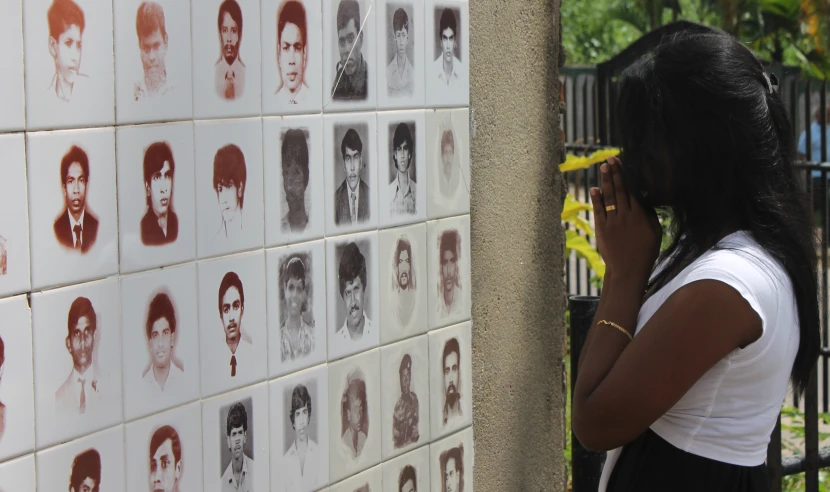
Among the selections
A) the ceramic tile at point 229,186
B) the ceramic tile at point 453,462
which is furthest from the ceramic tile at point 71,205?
the ceramic tile at point 453,462

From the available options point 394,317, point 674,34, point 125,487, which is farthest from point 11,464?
point 674,34

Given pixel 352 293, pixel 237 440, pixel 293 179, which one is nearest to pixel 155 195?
pixel 293 179

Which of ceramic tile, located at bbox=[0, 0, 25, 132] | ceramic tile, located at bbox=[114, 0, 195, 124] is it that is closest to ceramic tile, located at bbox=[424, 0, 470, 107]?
ceramic tile, located at bbox=[114, 0, 195, 124]

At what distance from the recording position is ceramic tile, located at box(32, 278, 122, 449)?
1.71m

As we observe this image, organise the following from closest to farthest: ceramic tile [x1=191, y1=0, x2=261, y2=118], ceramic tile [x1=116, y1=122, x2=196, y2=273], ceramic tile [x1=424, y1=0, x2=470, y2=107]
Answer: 1. ceramic tile [x1=116, y1=122, x2=196, y2=273]
2. ceramic tile [x1=191, y1=0, x2=261, y2=118]
3. ceramic tile [x1=424, y1=0, x2=470, y2=107]

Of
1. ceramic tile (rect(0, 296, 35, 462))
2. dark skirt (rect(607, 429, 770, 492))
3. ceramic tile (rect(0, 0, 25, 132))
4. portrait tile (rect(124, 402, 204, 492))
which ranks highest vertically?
ceramic tile (rect(0, 0, 25, 132))

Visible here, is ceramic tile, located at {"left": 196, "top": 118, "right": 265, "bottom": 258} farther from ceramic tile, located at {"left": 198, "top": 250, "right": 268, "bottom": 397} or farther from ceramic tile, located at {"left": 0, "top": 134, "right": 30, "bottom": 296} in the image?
ceramic tile, located at {"left": 0, "top": 134, "right": 30, "bottom": 296}

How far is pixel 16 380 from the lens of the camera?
1666 mm

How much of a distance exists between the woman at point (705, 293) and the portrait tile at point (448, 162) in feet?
2.25

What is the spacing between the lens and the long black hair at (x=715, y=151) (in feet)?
6.34

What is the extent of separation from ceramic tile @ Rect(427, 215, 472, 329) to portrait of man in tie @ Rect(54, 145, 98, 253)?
1.05 metres

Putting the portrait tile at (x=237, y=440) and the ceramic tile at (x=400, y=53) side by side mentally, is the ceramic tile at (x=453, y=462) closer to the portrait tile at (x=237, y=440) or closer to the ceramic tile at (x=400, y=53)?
the portrait tile at (x=237, y=440)

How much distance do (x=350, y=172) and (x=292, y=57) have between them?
305 millimetres

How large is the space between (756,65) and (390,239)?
917 millimetres
